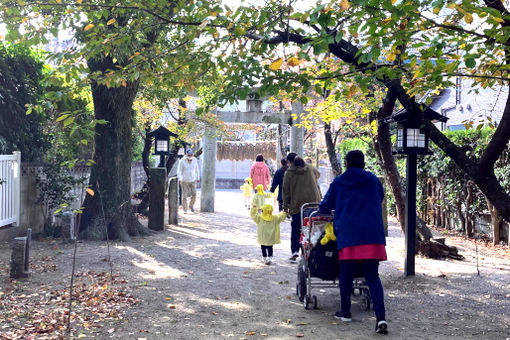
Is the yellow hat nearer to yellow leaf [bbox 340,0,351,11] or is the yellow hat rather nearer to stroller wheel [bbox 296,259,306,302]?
stroller wheel [bbox 296,259,306,302]

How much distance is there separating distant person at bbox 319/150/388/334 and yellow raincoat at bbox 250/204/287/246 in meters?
2.90

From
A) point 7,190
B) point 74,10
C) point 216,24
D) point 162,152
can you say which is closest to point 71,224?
point 7,190

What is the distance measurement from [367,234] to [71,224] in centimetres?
742

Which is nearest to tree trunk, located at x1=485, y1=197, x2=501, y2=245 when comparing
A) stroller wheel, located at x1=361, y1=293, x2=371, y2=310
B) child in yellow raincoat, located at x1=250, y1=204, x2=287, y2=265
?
child in yellow raincoat, located at x1=250, y1=204, x2=287, y2=265

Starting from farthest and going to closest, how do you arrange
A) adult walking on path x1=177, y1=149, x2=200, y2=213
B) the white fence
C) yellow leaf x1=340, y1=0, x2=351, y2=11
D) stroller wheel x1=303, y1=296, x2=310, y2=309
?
1. adult walking on path x1=177, y1=149, x2=200, y2=213
2. the white fence
3. stroller wheel x1=303, y1=296, x2=310, y2=309
4. yellow leaf x1=340, y1=0, x2=351, y2=11

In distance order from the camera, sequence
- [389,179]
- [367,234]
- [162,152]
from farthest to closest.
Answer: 1. [162,152]
2. [389,179]
3. [367,234]

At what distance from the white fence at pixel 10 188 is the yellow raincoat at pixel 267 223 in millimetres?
4959

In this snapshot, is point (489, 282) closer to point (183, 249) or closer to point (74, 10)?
point (183, 249)

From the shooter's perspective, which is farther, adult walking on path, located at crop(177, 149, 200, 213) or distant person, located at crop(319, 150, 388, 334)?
adult walking on path, located at crop(177, 149, 200, 213)

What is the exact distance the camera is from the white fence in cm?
1003

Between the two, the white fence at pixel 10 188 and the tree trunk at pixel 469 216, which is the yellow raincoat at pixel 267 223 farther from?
the tree trunk at pixel 469 216

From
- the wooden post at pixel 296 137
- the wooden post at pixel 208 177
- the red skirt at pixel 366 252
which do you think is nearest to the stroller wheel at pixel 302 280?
the red skirt at pixel 366 252

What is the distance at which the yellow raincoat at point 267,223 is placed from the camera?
331 inches

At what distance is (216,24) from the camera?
20.0 feet
